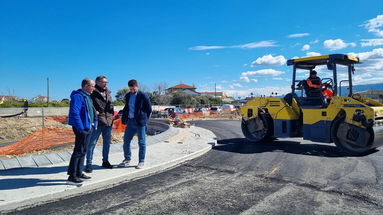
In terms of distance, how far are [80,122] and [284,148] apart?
6001mm

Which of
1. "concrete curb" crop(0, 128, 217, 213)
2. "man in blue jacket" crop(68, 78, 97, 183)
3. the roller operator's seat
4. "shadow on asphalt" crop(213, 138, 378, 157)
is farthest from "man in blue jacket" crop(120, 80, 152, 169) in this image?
the roller operator's seat

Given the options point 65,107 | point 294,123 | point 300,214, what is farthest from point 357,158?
point 65,107

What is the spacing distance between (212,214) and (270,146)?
5581 millimetres

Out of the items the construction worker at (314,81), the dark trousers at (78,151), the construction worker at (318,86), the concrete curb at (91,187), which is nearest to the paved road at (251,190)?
the concrete curb at (91,187)

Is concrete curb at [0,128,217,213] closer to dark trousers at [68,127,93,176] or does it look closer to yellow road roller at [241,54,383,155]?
dark trousers at [68,127,93,176]

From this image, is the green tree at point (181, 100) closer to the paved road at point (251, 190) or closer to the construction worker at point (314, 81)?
the construction worker at point (314, 81)

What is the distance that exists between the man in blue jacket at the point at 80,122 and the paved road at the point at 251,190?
0.55 metres

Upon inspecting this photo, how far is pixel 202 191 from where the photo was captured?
4500 mm

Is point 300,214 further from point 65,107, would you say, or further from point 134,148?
point 65,107

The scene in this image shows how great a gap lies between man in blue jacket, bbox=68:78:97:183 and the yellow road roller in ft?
19.5

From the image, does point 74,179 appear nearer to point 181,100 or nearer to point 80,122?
point 80,122

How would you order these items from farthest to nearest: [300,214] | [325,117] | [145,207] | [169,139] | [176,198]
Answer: [169,139], [325,117], [176,198], [145,207], [300,214]

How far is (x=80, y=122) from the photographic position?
4.46 m

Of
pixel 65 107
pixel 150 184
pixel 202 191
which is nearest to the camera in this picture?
pixel 202 191
